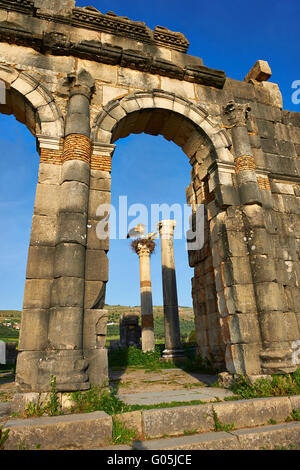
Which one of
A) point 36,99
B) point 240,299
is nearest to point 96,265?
point 240,299

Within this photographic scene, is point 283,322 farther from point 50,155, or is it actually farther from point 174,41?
point 174,41

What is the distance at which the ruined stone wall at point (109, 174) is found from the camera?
4.54 m

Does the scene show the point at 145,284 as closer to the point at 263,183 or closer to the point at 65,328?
the point at 263,183

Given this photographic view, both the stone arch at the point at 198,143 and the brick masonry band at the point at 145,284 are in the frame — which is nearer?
the stone arch at the point at 198,143

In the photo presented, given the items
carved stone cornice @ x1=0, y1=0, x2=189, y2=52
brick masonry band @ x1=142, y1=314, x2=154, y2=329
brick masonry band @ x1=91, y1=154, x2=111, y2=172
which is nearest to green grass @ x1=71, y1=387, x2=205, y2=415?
brick masonry band @ x1=91, y1=154, x2=111, y2=172

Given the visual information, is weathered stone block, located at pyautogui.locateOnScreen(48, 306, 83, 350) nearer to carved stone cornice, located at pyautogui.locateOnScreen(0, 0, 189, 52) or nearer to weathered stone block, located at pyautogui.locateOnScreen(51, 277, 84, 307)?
weathered stone block, located at pyautogui.locateOnScreen(51, 277, 84, 307)

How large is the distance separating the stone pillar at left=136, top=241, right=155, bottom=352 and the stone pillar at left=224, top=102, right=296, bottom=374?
32.8 ft

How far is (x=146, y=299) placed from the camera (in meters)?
15.7

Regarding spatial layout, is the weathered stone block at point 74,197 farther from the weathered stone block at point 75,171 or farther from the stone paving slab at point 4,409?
the stone paving slab at point 4,409

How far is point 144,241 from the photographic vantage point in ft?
58.1

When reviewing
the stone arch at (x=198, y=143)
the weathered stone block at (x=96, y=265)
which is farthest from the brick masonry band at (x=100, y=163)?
the weathered stone block at (x=96, y=265)

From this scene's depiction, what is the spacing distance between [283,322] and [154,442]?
11.1 ft
